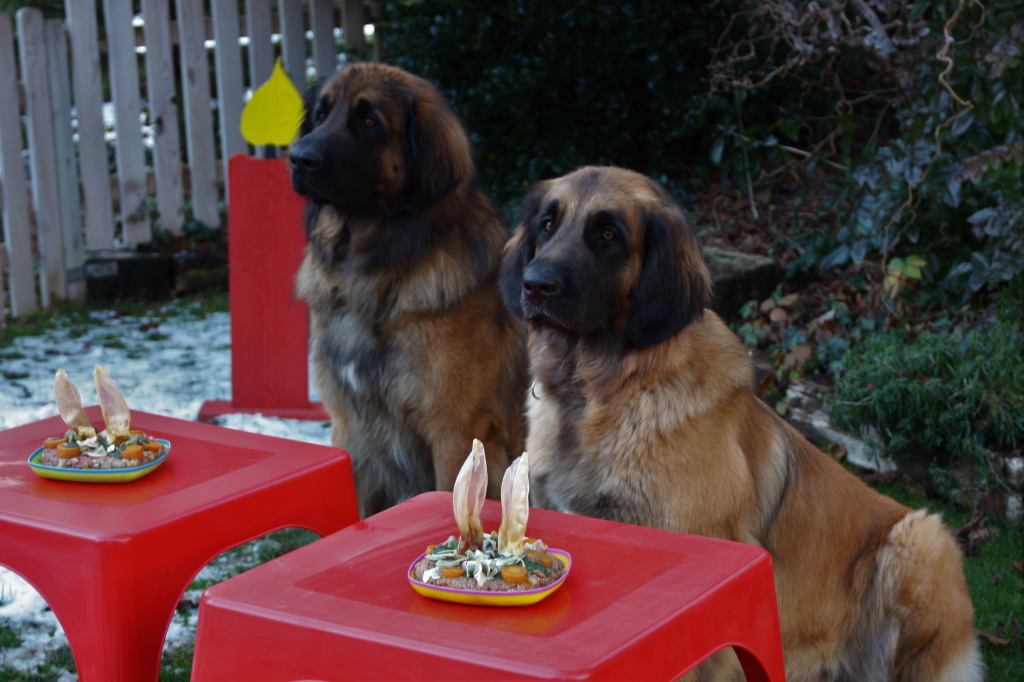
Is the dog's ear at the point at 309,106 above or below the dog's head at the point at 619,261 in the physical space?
above

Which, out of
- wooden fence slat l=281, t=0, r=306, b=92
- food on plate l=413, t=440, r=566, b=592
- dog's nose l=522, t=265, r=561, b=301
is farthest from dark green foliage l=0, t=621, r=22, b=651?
wooden fence slat l=281, t=0, r=306, b=92

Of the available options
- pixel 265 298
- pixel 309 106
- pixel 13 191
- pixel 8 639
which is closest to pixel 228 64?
pixel 13 191

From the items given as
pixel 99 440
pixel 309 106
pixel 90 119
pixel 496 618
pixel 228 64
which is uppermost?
pixel 228 64

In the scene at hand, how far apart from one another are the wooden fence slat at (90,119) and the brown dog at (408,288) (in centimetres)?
386

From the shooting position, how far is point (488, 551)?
1.99 metres

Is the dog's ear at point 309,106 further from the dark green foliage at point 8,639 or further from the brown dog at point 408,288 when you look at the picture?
the dark green foliage at point 8,639

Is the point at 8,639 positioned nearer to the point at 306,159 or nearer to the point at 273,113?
the point at 306,159

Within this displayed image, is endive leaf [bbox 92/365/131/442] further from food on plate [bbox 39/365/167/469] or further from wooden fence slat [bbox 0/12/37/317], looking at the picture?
wooden fence slat [bbox 0/12/37/317]

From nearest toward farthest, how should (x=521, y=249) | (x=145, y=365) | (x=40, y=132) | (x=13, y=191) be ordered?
(x=521, y=249) < (x=145, y=365) < (x=13, y=191) < (x=40, y=132)

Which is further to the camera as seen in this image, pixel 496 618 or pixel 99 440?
pixel 99 440

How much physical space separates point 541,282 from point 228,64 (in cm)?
545

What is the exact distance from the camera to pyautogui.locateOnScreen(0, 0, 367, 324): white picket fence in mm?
6488

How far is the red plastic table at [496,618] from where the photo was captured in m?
1.71

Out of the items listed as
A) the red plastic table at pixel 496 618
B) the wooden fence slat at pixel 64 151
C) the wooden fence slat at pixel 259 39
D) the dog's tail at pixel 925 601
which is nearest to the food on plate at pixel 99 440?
the red plastic table at pixel 496 618
